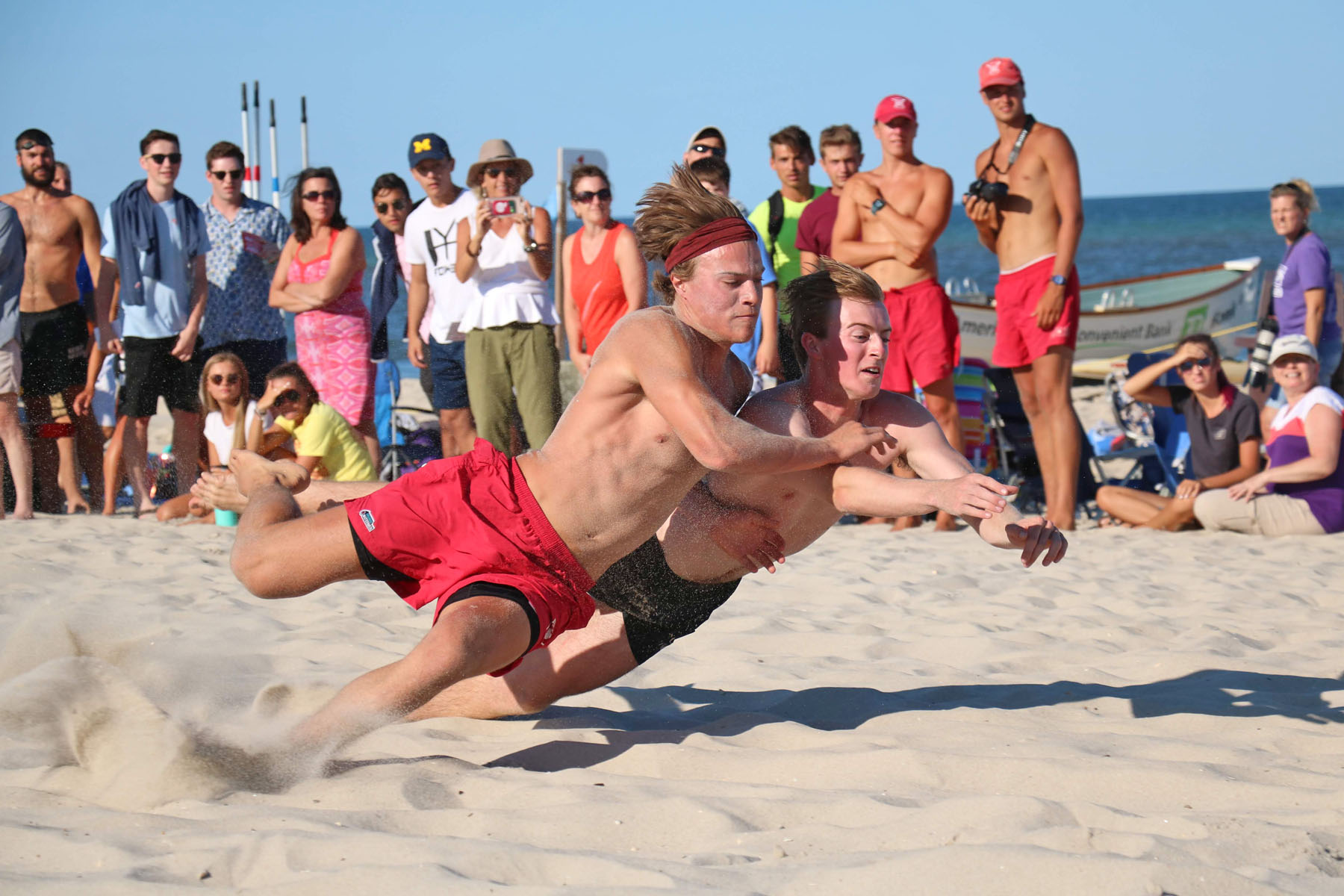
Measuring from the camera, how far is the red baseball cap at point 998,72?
6723mm

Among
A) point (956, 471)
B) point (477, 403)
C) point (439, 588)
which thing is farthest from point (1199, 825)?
point (477, 403)

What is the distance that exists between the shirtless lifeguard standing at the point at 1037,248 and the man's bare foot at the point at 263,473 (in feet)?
14.3

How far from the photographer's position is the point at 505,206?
6582mm

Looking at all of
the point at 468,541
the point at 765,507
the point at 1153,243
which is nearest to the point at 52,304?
the point at 468,541

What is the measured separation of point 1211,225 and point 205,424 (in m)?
74.0

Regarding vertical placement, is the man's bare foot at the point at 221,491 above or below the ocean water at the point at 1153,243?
below

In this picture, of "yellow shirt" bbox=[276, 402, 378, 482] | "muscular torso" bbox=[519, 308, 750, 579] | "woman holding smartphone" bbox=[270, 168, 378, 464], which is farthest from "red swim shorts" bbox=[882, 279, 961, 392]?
"muscular torso" bbox=[519, 308, 750, 579]

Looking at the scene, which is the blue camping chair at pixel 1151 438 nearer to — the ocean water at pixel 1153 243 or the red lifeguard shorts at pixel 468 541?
the red lifeguard shorts at pixel 468 541

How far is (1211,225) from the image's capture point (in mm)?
71625

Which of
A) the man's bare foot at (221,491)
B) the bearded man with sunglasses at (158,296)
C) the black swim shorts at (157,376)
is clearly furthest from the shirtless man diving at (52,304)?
the man's bare foot at (221,491)

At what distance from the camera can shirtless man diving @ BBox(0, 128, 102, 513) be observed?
7.41 m

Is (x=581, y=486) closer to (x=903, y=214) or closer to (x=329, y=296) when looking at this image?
(x=903, y=214)

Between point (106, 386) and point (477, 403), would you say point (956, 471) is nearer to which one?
point (477, 403)

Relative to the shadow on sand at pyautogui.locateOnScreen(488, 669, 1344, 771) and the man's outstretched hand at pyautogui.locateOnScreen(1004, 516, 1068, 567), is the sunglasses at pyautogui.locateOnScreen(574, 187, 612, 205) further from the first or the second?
Answer: the man's outstretched hand at pyautogui.locateOnScreen(1004, 516, 1068, 567)
